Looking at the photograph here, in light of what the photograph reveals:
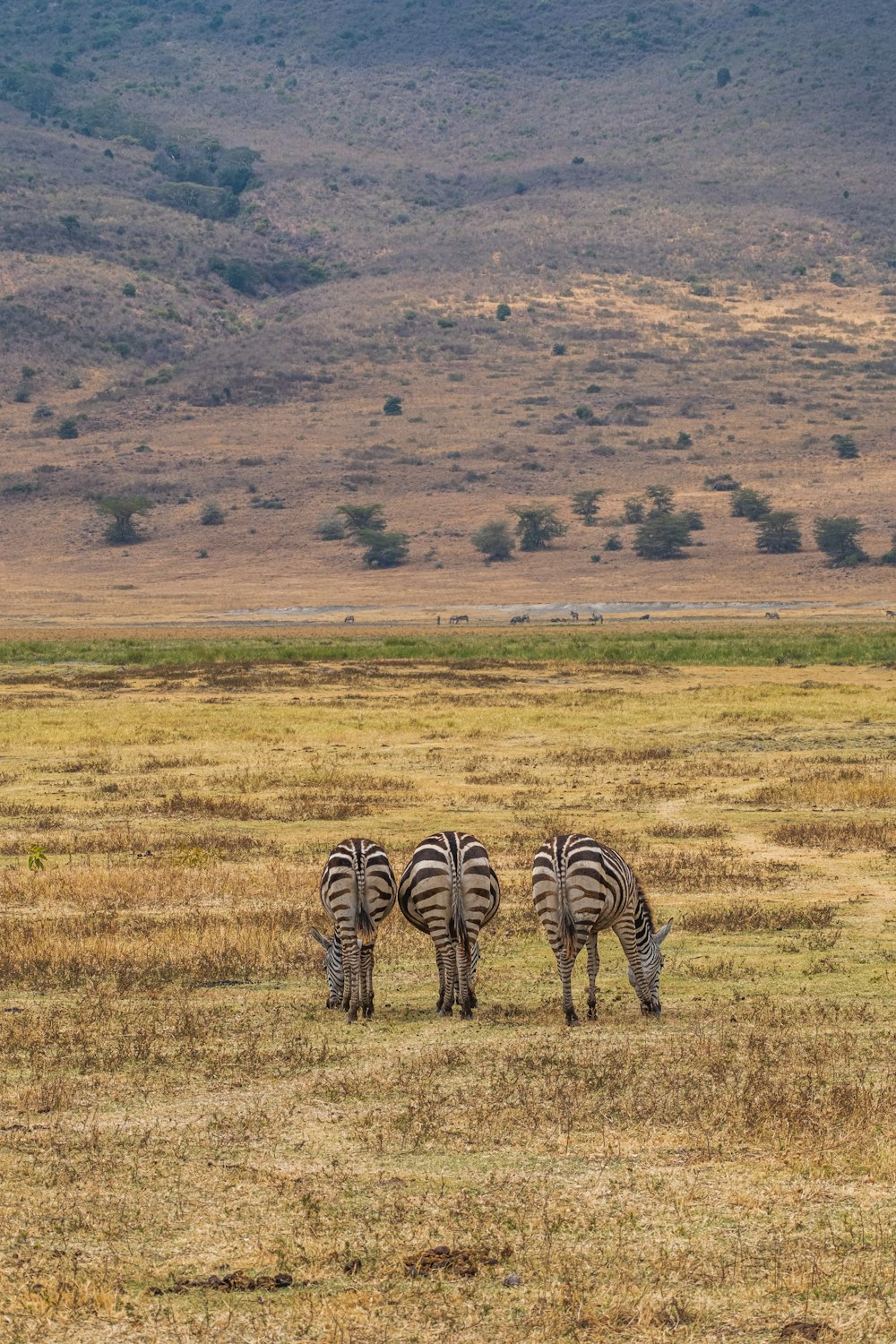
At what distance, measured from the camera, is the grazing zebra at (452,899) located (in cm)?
1435

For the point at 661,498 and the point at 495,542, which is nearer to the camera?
the point at 495,542

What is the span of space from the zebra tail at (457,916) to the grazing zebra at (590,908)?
0.63 m

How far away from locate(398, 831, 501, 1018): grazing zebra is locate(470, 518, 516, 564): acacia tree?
117248mm

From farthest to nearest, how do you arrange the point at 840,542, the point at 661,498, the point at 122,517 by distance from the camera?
the point at 122,517 → the point at 661,498 → the point at 840,542

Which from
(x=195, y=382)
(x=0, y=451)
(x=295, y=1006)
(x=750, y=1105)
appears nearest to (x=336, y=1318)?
(x=750, y=1105)

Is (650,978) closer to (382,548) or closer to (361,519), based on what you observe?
(382,548)

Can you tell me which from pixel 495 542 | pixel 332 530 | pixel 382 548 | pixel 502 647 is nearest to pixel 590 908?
pixel 502 647

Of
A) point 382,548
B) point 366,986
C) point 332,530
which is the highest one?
point 332,530

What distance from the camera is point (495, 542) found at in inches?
5177

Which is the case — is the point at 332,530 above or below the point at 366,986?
above

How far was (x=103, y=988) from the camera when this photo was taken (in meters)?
15.8

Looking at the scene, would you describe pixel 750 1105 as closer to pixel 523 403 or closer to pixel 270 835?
pixel 270 835

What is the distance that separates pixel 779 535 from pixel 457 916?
115590 mm

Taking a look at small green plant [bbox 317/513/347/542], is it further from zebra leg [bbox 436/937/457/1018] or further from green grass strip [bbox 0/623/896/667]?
zebra leg [bbox 436/937/457/1018]
